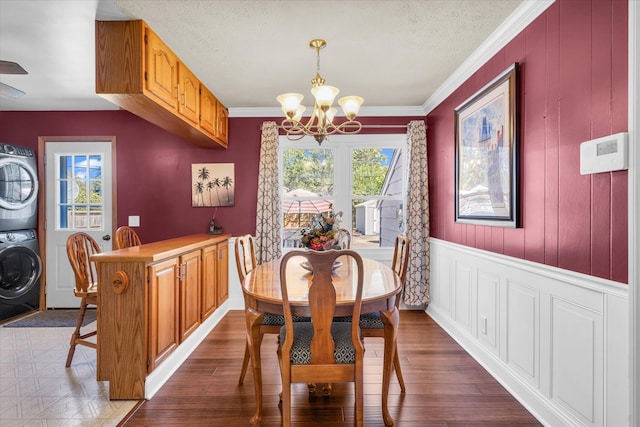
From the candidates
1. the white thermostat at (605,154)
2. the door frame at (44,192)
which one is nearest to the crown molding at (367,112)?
the door frame at (44,192)

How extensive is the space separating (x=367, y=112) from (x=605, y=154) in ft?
9.53

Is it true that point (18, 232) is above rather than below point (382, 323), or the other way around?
above

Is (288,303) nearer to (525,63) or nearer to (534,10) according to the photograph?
(525,63)

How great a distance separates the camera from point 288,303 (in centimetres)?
161

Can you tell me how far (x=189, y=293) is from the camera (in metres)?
2.84

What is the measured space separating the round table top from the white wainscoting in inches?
31.2

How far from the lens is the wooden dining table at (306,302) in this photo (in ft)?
5.52

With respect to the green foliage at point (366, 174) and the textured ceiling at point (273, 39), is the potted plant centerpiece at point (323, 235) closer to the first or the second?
the textured ceiling at point (273, 39)

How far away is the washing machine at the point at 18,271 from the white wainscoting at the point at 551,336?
4581 mm

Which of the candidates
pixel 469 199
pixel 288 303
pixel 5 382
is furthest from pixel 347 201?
pixel 5 382

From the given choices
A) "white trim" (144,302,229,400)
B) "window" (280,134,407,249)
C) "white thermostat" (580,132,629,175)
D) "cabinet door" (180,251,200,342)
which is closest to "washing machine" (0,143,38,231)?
"cabinet door" (180,251,200,342)

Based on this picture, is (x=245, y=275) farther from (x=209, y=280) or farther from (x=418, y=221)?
(x=418, y=221)

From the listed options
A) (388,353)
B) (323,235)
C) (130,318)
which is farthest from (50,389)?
(388,353)

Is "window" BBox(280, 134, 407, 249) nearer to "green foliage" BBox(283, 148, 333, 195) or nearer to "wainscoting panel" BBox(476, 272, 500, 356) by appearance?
"green foliage" BBox(283, 148, 333, 195)
